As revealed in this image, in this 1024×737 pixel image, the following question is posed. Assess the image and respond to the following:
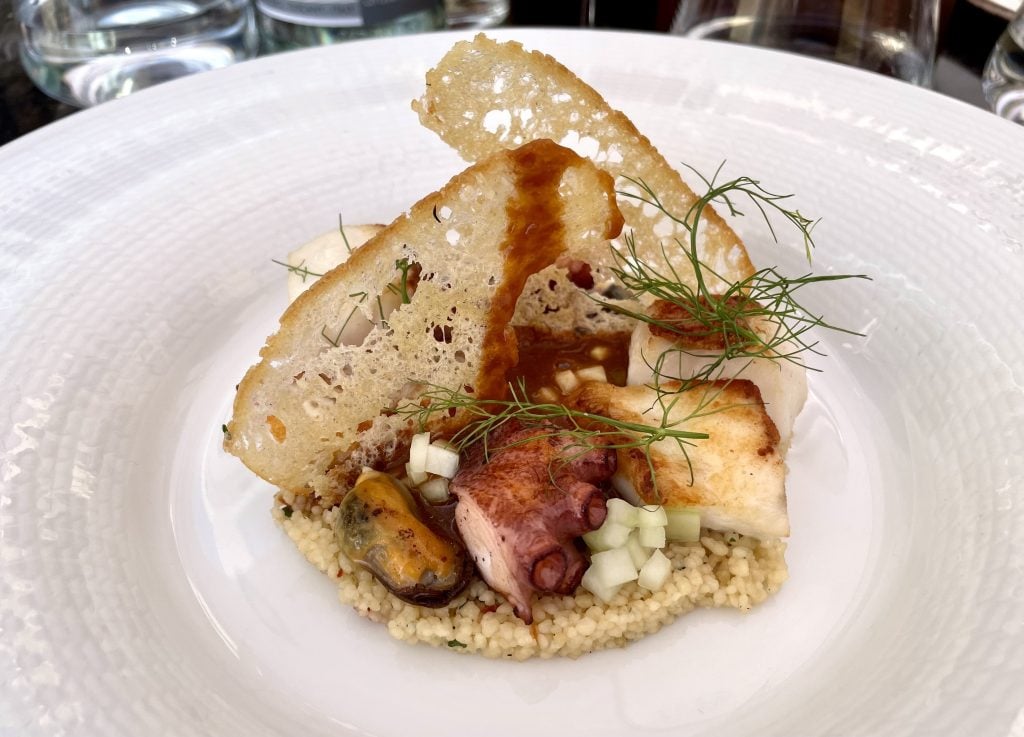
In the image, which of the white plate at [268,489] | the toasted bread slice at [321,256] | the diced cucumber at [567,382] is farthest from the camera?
the toasted bread slice at [321,256]

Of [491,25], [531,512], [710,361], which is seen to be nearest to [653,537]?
[531,512]

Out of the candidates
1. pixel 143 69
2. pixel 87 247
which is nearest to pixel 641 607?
pixel 87 247

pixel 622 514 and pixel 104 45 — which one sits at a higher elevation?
pixel 104 45

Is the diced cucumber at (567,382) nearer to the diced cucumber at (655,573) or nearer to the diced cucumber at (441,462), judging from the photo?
the diced cucumber at (441,462)

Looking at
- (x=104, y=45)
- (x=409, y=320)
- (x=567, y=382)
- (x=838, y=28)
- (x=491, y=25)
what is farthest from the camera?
(x=491, y=25)

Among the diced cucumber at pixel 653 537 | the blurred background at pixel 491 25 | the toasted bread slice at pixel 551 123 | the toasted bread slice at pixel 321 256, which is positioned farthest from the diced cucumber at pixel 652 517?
the blurred background at pixel 491 25

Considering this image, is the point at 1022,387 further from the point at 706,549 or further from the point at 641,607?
the point at 641,607

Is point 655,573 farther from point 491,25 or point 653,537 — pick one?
point 491,25
